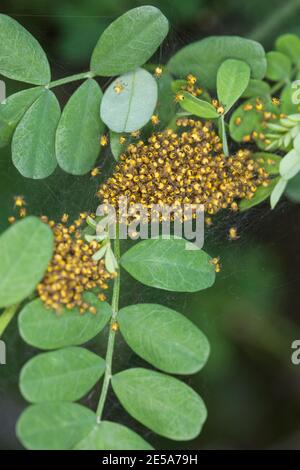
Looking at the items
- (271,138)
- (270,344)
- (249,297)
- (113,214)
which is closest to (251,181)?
(271,138)

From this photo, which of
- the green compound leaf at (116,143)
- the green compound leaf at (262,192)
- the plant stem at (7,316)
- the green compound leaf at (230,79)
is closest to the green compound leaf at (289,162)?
the green compound leaf at (262,192)

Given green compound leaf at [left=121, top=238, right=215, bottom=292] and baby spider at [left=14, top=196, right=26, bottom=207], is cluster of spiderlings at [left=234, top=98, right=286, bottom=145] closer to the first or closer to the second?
green compound leaf at [left=121, top=238, right=215, bottom=292]

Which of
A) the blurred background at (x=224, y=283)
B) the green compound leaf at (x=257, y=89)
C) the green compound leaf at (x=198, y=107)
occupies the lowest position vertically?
the blurred background at (x=224, y=283)

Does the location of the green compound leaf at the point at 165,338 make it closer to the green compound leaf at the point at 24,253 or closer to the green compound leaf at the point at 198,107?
the green compound leaf at the point at 24,253

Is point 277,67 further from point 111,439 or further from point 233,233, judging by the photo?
point 111,439

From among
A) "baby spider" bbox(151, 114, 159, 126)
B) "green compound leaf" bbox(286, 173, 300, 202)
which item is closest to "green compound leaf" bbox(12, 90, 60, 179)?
"baby spider" bbox(151, 114, 159, 126)

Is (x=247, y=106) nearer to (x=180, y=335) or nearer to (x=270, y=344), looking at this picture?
(x=180, y=335)
